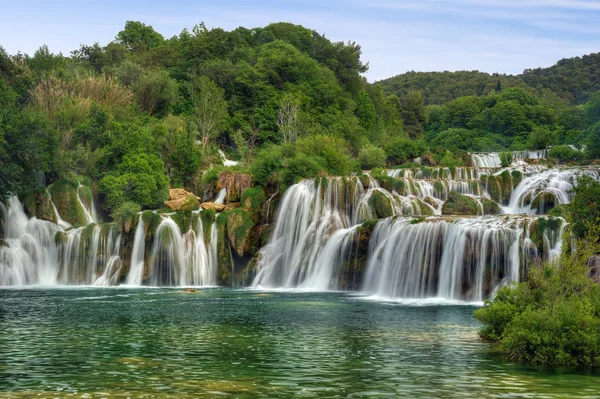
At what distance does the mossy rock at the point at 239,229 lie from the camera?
202ft

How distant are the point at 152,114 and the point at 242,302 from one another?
183 ft

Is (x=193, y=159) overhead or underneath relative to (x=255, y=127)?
underneath

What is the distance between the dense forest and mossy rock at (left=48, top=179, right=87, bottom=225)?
151 cm

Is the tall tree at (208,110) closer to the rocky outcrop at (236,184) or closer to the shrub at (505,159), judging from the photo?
the rocky outcrop at (236,184)

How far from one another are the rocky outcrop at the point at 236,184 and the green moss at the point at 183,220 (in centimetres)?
515

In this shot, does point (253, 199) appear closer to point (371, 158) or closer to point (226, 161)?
point (371, 158)

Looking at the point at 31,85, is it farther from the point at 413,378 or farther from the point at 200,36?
the point at 413,378

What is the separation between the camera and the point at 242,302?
4494 centimetres

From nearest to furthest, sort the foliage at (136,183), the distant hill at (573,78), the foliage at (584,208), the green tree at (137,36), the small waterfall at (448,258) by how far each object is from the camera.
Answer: the foliage at (584,208)
the small waterfall at (448,258)
the foliage at (136,183)
the green tree at (137,36)
the distant hill at (573,78)

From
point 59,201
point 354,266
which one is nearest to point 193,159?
point 59,201

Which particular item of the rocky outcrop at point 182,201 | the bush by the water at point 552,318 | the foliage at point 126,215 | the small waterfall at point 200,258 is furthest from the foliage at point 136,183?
the bush by the water at point 552,318

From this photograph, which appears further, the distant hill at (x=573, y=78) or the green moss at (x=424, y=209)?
the distant hill at (x=573, y=78)

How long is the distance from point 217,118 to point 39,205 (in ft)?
98.7

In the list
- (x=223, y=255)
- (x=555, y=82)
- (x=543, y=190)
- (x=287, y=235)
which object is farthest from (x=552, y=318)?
(x=555, y=82)
